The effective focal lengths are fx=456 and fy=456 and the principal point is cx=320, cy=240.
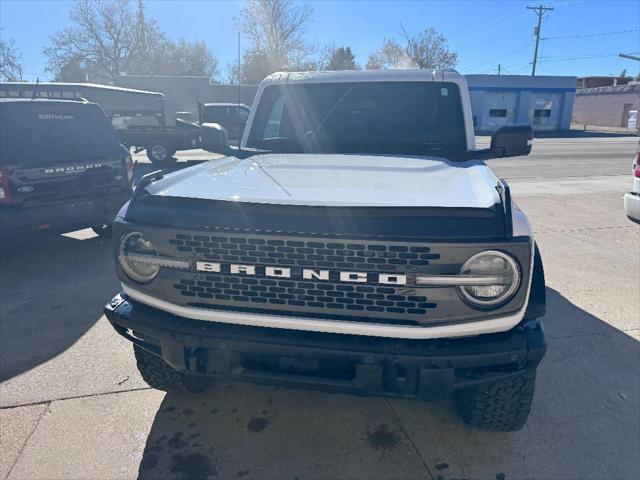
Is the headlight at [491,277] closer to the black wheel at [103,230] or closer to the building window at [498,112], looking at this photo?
the black wheel at [103,230]

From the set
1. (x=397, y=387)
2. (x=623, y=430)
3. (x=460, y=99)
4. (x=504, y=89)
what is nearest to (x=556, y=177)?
(x=460, y=99)

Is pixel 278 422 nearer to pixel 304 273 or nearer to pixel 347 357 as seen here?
pixel 347 357

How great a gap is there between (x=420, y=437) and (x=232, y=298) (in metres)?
1.39

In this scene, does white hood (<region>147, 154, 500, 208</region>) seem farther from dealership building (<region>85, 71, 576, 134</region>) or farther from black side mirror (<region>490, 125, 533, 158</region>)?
dealership building (<region>85, 71, 576, 134</region>)

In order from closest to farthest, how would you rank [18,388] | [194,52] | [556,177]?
[18,388], [556,177], [194,52]

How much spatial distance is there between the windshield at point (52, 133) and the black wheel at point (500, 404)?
193 inches

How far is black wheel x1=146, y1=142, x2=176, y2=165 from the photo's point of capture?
15.5m

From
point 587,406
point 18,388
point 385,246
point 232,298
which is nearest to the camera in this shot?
point 385,246

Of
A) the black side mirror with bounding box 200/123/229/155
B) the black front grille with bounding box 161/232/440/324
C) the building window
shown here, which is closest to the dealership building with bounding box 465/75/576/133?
the building window

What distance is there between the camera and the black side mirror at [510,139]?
3367 mm

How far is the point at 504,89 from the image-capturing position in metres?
40.5

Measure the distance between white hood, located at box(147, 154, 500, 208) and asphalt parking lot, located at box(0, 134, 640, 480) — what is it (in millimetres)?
1403

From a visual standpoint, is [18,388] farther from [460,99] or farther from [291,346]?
[460,99]

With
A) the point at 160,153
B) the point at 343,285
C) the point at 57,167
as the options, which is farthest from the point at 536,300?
the point at 160,153
